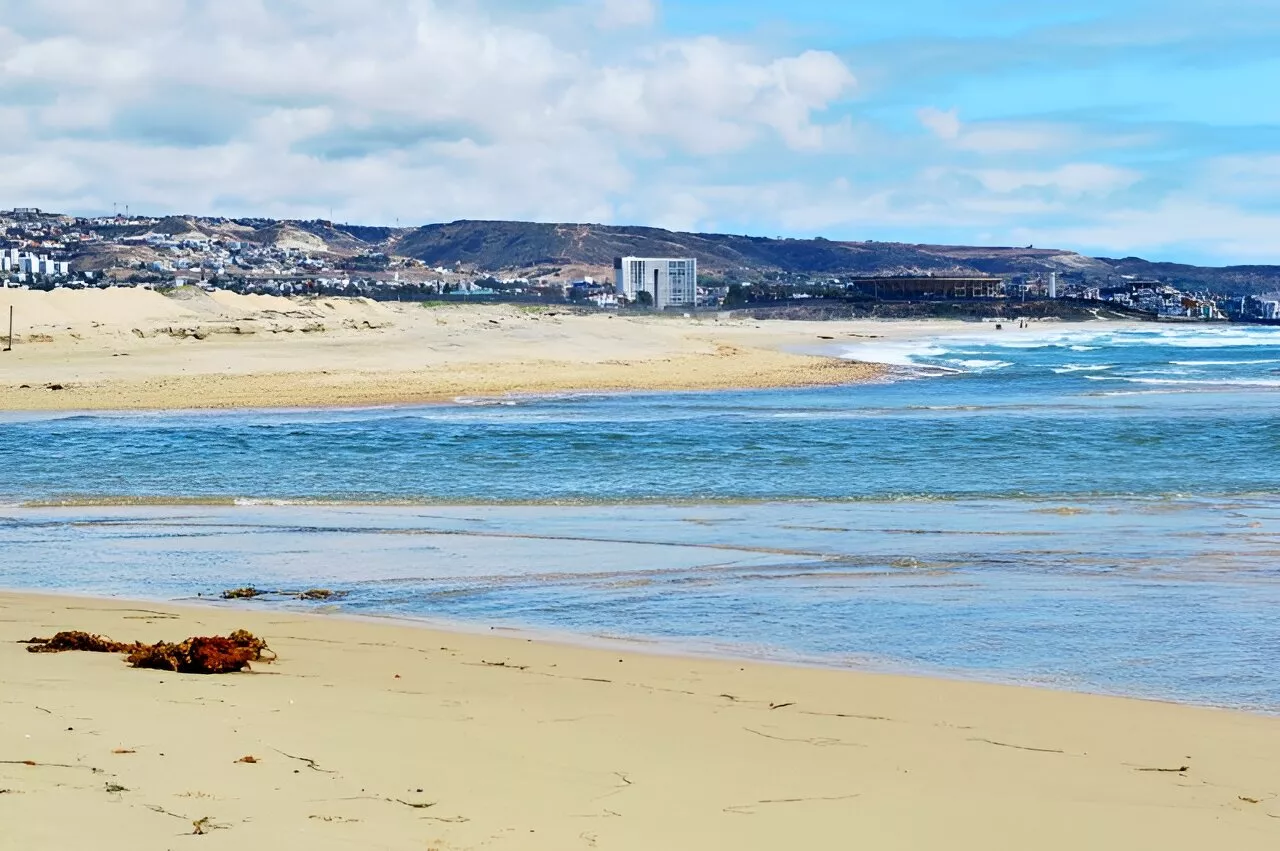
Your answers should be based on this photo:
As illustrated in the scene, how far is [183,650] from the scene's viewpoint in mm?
6980

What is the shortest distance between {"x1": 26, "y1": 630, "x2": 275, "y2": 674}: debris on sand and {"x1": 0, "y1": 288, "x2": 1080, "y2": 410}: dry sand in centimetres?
2304

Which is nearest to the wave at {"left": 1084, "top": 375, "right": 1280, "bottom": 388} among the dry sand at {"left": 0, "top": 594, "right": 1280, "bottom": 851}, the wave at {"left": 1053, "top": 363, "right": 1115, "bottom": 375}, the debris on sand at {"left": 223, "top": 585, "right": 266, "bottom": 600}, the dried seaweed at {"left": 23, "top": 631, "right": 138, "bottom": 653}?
the wave at {"left": 1053, "top": 363, "right": 1115, "bottom": 375}

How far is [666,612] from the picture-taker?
9438 millimetres

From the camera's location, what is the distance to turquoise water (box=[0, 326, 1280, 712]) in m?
→ 8.77

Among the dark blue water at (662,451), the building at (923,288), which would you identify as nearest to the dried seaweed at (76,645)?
the dark blue water at (662,451)

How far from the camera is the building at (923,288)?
185375mm

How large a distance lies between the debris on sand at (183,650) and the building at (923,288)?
6965 inches

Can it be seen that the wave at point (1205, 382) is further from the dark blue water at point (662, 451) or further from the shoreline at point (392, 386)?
the dark blue water at point (662, 451)

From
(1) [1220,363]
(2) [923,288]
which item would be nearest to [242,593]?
(1) [1220,363]

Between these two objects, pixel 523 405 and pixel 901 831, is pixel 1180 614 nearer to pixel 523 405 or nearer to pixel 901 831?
pixel 901 831

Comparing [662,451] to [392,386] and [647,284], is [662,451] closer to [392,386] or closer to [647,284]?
[392,386]

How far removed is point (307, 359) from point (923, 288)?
6122 inches

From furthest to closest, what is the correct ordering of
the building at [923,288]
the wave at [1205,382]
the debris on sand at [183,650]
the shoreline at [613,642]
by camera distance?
the building at [923,288] < the wave at [1205,382] < the shoreline at [613,642] < the debris on sand at [183,650]

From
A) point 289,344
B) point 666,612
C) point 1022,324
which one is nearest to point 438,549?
point 666,612
